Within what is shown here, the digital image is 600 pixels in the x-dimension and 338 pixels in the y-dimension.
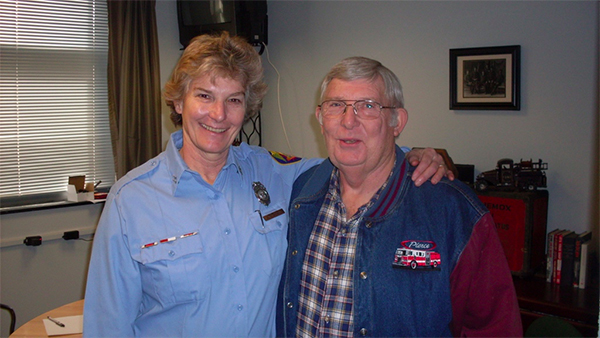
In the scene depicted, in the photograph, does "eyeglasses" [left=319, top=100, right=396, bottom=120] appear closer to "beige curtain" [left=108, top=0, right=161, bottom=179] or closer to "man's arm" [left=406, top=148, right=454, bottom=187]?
"man's arm" [left=406, top=148, right=454, bottom=187]

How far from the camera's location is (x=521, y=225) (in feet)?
9.13

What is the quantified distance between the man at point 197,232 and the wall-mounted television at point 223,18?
220 cm

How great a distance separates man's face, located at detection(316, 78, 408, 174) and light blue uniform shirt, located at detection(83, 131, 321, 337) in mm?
337

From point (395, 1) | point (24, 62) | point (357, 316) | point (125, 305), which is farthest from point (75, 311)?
point (395, 1)

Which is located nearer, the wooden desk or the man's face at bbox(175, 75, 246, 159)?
the man's face at bbox(175, 75, 246, 159)

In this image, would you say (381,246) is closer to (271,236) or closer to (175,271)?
(271,236)

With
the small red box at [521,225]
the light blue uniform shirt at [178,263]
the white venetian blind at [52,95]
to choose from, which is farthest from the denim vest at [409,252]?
the white venetian blind at [52,95]

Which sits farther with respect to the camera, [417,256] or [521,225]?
[521,225]

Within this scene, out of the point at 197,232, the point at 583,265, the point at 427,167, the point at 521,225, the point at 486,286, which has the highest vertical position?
the point at 427,167

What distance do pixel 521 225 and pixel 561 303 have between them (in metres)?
0.45

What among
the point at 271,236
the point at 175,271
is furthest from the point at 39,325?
the point at 271,236

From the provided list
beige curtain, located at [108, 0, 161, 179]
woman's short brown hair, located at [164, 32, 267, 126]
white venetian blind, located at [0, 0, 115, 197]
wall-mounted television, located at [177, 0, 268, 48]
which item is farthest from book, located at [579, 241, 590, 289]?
white venetian blind, located at [0, 0, 115, 197]

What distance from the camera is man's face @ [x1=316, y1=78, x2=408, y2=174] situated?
1486mm

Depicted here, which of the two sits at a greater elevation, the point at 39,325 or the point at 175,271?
the point at 175,271
